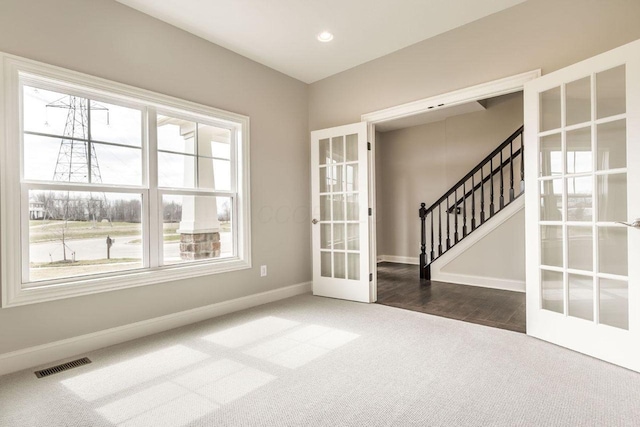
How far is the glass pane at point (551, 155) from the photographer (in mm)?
2455

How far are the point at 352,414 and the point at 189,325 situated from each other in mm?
2012

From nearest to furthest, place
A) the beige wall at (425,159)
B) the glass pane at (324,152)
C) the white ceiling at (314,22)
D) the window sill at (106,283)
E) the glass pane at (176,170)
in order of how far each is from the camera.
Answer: the window sill at (106,283) < the white ceiling at (314,22) < the glass pane at (176,170) < the glass pane at (324,152) < the beige wall at (425,159)

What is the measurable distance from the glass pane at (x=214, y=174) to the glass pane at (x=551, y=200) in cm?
305

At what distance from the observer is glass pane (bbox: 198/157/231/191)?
3.38 meters

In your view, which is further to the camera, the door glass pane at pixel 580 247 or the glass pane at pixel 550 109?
the glass pane at pixel 550 109

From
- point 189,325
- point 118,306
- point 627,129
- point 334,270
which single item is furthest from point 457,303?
point 118,306

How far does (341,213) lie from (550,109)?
232 centimetres

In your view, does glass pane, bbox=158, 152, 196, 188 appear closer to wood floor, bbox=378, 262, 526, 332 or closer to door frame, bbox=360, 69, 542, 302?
door frame, bbox=360, 69, 542, 302

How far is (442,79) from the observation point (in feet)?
10.6

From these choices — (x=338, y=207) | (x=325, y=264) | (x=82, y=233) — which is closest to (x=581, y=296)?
(x=338, y=207)

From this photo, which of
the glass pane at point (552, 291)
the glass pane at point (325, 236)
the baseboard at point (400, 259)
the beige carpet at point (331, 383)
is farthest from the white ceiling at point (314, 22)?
the baseboard at point (400, 259)

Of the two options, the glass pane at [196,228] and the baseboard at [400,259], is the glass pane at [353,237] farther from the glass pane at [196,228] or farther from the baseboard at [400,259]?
the baseboard at [400,259]

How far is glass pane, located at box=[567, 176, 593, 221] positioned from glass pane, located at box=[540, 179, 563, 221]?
6 centimetres

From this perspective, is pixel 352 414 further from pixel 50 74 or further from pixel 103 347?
pixel 50 74
